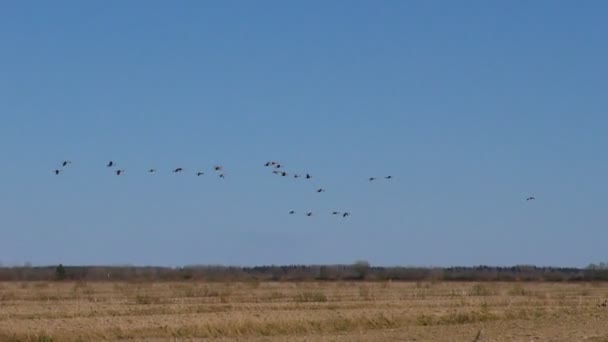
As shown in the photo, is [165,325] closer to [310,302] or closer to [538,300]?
[310,302]

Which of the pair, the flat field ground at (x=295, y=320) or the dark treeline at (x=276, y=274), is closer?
the flat field ground at (x=295, y=320)

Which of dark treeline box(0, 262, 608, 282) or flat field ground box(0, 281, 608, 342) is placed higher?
dark treeline box(0, 262, 608, 282)

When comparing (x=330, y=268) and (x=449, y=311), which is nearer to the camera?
(x=449, y=311)

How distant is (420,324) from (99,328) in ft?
43.3

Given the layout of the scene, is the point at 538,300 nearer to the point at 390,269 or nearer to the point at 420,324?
the point at 420,324

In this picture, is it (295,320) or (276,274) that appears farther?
(276,274)

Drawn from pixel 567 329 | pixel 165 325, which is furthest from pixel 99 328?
pixel 567 329

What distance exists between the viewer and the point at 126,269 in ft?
570

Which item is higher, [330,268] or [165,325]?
[330,268]

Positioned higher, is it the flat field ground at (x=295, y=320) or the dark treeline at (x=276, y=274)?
the dark treeline at (x=276, y=274)

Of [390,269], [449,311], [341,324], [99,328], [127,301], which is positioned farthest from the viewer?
[390,269]

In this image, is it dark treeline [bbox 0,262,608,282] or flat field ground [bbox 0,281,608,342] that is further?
dark treeline [bbox 0,262,608,282]

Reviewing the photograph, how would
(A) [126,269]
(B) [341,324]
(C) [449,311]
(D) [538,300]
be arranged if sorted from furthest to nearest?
(A) [126,269] → (D) [538,300] → (C) [449,311] → (B) [341,324]

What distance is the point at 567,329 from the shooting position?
39.8 m
